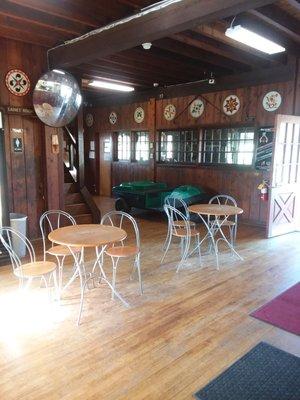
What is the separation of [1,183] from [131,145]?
5.07 m

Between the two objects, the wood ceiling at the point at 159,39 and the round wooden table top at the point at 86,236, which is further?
the wood ceiling at the point at 159,39

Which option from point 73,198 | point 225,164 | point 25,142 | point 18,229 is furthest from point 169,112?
point 18,229

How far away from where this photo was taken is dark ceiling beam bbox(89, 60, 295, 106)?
531cm

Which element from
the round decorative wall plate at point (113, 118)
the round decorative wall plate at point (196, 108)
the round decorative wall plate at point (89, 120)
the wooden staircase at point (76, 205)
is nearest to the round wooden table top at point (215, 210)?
the wooden staircase at point (76, 205)

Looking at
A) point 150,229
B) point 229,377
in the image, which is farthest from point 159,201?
point 229,377

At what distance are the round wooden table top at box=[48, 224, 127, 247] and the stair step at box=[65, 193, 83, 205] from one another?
265 centimetres

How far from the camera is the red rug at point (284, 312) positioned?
8.45ft

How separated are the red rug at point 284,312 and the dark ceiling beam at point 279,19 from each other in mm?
3128

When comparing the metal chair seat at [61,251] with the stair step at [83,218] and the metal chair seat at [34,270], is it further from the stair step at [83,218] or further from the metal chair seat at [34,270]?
the stair step at [83,218]

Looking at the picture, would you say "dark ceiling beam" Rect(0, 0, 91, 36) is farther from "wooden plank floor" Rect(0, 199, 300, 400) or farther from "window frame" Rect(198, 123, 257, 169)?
"window frame" Rect(198, 123, 257, 169)

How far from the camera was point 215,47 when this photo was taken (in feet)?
14.9

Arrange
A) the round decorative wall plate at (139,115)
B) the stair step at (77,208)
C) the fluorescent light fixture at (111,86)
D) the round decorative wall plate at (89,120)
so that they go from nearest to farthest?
the stair step at (77,208), the fluorescent light fixture at (111,86), the round decorative wall plate at (139,115), the round decorative wall plate at (89,120)

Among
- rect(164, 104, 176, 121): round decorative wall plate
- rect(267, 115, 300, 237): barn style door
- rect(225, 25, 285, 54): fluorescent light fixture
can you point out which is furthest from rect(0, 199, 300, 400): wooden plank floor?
rect(164, 104, 176, 121): round decorative wall plate

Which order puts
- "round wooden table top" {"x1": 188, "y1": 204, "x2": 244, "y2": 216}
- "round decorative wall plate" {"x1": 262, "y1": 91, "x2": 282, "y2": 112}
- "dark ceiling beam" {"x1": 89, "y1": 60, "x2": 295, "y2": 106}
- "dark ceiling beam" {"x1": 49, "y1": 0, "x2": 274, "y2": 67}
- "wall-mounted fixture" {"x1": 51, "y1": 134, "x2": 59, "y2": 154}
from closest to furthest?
"dark ceiling beam" {"x1": 49, "y1": 0, "x2": 274, "y2": 67} < "round wooden table top" {"x1": 188, "y1": 204, "x2": 244, "y2": 216} < "wall-mounted fixture" {"x1": 51, "y1": 134, "x2": 59, "y2": 154} < "dark ceiling beam" {"x1": 89, "y1": 60, "x2": 295, "y2": 106} < "round decorative wall plate" {"x1": 262, "y1": 91, "x2": 282, "y2": 112}
